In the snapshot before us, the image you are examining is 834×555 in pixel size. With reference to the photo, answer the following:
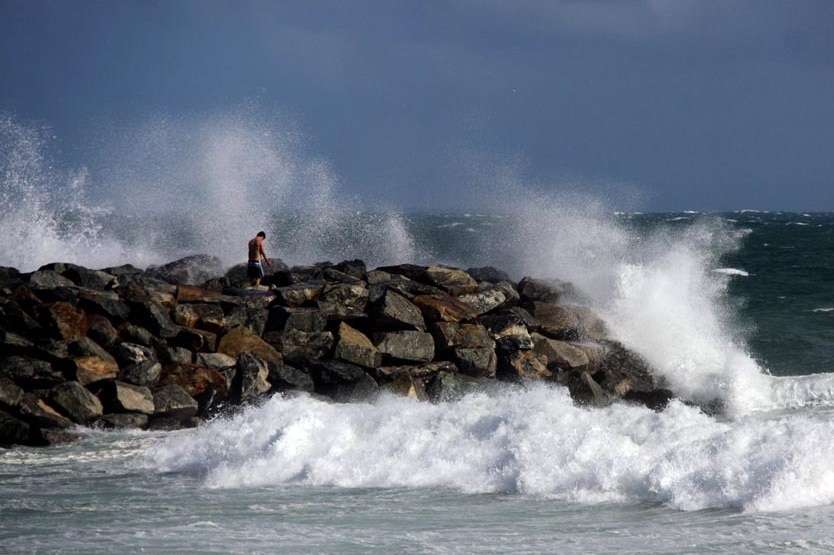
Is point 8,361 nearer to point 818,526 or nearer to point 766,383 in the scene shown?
point 818,526

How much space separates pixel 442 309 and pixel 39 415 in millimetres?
5792

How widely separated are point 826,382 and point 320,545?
34.9ft

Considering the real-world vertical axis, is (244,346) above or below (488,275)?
below

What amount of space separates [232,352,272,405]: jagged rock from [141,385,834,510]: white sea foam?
0.59 m

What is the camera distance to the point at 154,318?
1253cm

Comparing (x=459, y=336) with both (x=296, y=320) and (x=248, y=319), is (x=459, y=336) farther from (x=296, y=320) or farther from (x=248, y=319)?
(x=248, y=319)

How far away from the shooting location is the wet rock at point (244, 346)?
12.5 metres

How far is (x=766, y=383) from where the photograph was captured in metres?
14.5

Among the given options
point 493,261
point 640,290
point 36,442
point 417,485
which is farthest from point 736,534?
point 493,261

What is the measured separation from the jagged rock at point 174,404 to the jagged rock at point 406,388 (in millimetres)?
2449

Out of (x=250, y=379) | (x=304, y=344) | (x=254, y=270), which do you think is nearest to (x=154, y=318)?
(x=250, y=379)

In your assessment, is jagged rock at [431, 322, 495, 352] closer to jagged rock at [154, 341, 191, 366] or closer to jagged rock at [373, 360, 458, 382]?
jagged rock at [373, 360, 458, 382]

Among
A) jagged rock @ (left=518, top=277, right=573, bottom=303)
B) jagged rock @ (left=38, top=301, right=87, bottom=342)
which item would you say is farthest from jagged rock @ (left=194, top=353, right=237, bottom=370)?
jagged rock @ (left=518, top=277, right=573, bottom=303)

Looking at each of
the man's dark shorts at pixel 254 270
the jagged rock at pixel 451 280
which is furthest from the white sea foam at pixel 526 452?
the man's dark shorts at pixel 254 270
